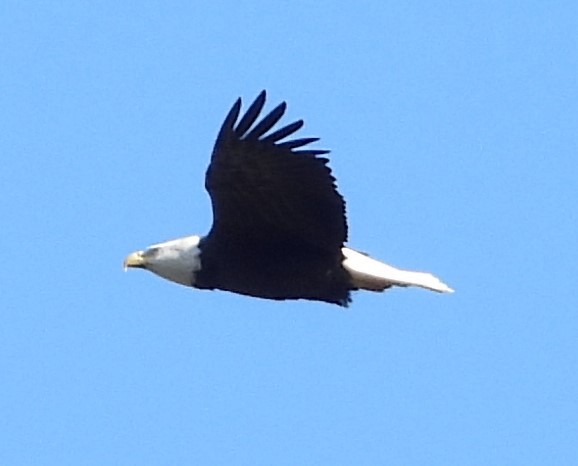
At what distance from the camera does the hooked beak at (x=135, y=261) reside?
1531 cm

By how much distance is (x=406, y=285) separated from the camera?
14562 mm

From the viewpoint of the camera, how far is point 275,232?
14484 mm

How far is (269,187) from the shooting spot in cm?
1423

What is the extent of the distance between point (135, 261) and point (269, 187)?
143 cm

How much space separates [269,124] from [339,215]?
70 cm

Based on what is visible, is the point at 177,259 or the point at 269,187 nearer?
the point at 269,187

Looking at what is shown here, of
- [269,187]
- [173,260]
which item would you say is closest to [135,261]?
[173,260]

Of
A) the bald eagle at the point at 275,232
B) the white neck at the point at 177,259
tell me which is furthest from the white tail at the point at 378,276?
the white neck at the point at 177,259

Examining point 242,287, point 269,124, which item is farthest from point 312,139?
point 242,287

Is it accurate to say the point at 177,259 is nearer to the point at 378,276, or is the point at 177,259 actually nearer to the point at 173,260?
the point at 173,260

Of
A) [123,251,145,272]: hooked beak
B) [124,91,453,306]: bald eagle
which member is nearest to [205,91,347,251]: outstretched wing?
[124,91,453,306]: bald eagle

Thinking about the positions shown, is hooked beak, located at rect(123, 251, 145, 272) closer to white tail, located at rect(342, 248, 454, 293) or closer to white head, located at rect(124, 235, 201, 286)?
white head, located at rect(124, 235, 201, 286)

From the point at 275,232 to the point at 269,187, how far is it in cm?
36

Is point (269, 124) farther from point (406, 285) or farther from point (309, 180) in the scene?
point (406, 285)
